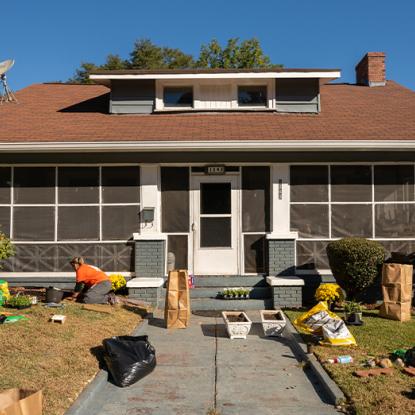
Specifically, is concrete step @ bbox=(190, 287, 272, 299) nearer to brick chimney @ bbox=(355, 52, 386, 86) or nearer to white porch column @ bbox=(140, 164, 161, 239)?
white porch column @ bbox=(140, 164, 161, 239)

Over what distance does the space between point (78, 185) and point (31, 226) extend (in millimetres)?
1353

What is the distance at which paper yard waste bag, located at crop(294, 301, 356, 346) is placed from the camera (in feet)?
22.0

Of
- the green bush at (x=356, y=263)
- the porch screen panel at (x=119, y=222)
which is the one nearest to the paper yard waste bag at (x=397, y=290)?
the green bush at (x=356, y=263)

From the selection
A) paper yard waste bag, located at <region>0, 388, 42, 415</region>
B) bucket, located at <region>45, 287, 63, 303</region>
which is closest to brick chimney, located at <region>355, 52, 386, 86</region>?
bucket, located at <region>45, 287, 63, 303</region>

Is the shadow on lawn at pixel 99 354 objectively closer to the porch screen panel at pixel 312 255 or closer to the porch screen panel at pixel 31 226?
the porch screen panel at pixel 31 226

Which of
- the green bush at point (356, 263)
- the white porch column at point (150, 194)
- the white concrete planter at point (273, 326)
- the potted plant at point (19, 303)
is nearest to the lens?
the white concrete planter at point (273, 326)

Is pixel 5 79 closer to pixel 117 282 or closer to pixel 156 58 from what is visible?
pixel 117 282

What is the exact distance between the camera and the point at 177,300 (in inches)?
322

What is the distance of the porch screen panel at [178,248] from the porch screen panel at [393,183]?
4.34 meters

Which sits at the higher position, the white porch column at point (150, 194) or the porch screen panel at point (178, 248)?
the white porch column at point (150, 194)

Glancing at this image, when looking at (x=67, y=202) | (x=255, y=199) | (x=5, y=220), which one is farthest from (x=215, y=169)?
(x=5, y=220)

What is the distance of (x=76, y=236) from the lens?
10570mm

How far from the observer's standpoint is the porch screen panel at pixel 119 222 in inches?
414

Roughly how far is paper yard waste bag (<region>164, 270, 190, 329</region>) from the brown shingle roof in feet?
10.7
